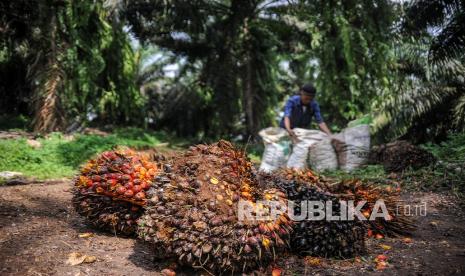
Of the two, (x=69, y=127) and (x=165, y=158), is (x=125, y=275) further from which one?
(x=69, y=127)

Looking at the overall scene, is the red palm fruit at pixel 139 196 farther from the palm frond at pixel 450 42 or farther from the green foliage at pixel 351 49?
the green foliage at pixel 351 49

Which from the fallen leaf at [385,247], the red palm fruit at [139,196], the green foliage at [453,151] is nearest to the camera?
the red palm fruit at [139,196]

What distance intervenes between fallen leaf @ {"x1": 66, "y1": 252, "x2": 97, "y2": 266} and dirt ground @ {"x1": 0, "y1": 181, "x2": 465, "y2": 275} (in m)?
0.03

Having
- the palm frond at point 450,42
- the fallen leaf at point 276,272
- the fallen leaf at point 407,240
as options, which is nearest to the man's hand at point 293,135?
the palm frond at point 450,42

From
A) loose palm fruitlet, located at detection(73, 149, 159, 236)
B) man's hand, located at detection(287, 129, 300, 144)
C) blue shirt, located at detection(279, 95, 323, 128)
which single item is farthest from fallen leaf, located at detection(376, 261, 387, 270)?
blue shirt, located at detection(279, 95, 323, 128)

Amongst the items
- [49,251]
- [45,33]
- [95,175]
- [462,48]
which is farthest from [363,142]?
[45,33]

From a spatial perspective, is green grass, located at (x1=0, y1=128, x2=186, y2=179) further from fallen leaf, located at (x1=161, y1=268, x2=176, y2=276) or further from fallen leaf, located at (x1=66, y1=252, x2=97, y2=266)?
fallen leaf, located at (x1=161, y1=268, x2=176, y2=276)

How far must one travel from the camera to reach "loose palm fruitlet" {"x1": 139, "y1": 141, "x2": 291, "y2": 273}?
A: 266cm

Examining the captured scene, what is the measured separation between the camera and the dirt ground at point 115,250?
2896 mm

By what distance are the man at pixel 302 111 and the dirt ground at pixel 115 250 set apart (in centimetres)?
294

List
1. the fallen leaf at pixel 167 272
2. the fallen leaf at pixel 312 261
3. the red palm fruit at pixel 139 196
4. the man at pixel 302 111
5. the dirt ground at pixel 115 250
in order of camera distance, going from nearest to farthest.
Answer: the fallen leaf at pixel 167 272, the dirt ground at pixel 115 250, the fallen leaf at pixel 312 261, the red palm fruit at pixel 139 196, the man at pixel 302 111

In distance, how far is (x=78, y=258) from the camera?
2996 millimetres

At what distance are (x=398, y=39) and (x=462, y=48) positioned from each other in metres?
2.09

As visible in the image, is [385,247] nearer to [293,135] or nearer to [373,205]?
[373,205]
